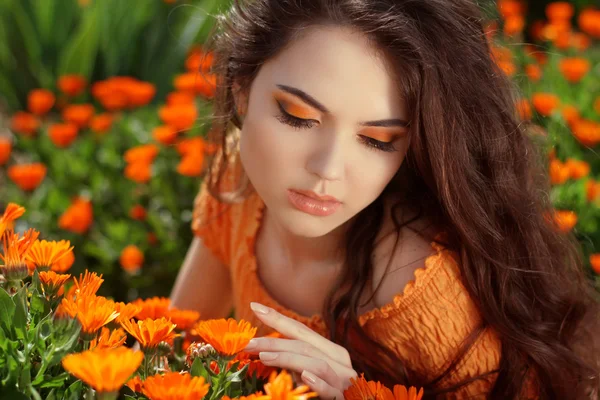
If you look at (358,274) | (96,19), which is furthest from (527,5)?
(358,274)

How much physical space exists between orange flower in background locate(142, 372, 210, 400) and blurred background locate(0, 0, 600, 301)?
1.00m

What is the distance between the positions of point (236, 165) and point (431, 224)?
23.1 inches

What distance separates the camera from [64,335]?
0.94m

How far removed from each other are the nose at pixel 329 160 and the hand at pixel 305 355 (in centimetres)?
25

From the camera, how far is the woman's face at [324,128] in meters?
1.35

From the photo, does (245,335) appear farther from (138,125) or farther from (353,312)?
(138,125)

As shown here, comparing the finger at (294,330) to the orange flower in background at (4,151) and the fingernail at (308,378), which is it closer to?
the fingernail at (308,378)

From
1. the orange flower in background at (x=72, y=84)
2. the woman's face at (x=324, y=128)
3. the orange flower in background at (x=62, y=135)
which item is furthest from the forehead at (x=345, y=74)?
the orange flower in background at (x=72, y=84)

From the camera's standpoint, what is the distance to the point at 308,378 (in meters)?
1.22

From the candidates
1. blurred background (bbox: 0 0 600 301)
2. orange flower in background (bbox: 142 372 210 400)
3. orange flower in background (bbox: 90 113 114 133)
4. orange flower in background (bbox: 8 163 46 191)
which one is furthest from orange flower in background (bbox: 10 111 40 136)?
orange flower in background (bbox: 142 372 210 400)

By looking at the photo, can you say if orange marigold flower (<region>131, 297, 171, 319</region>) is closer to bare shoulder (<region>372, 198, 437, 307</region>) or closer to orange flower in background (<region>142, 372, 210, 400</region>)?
orange flower in background (<region>142, 372, 210, 400</region>)

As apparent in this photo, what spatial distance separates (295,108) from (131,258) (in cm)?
120

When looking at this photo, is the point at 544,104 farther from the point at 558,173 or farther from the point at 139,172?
the point at 139,172

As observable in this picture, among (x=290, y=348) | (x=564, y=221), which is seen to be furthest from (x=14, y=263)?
(x=564, y=221)
